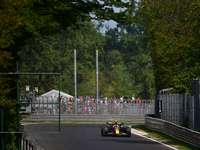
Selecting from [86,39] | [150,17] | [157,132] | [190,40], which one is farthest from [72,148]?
[86,39]

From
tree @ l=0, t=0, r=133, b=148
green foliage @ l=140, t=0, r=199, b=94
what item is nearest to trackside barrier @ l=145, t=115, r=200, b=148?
tree @ l=0, t=0, r=133, b=148

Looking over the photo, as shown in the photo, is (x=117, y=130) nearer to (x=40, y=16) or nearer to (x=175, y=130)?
(x=175, y=130)

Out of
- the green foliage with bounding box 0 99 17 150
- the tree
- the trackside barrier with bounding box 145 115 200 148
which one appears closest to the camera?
the green foliage with bounding box 0 99 17 150

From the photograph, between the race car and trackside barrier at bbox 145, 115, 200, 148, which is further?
the race car

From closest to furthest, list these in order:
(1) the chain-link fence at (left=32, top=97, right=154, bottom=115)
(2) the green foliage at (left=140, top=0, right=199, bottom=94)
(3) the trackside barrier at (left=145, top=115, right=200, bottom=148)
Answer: (3) the trackside barrier at (left=145, top=115, right=200, bottom=148)
(2) the green foliage at (left=140, top=0, right=199, bottom=94)
(1) the chain-link fence at (left=32, top=97, right=154, bottom=115)

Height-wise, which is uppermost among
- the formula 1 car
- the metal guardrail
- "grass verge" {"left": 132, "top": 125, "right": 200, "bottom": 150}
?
the metal guardrail

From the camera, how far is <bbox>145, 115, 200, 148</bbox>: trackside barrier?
1905 cm

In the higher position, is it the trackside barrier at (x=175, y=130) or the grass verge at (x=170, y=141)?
A: the trackside barrier at (x=175, y=130)

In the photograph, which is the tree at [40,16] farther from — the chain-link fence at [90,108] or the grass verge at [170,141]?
the chain-link fence at [90,108]

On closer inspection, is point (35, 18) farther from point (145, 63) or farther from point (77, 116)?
point (145, 63)

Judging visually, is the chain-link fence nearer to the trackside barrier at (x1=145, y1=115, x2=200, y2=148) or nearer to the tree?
the trackside barrier at (x1=145, y1=115, x2=200, y2=148)

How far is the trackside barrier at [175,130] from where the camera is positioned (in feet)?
62.5

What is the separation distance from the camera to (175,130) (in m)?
22.8

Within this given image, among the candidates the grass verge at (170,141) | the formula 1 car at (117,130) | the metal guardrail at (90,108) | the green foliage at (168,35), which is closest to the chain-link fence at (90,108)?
the metal guardrail at (90,108)
